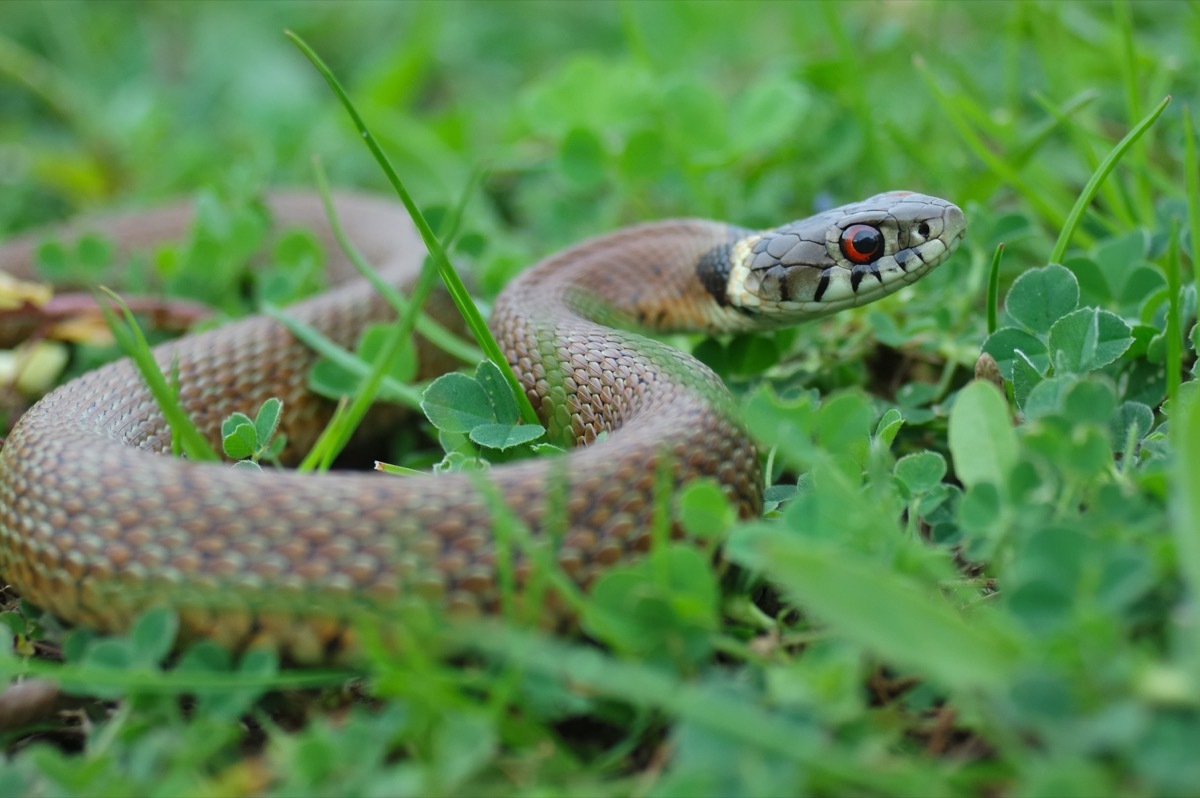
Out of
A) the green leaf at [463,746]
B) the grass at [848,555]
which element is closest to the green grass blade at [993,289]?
the grass at [848,555]

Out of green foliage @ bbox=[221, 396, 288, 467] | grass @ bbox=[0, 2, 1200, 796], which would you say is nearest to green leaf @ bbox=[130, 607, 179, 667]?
grass @ bbox=[0, 2, 1200, 796]

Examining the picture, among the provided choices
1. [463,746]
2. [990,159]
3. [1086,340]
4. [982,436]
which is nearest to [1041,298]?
[1086,340]

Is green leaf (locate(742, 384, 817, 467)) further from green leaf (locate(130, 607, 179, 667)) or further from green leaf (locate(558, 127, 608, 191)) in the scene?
green leaf (locate(558, 127, 608, 191))

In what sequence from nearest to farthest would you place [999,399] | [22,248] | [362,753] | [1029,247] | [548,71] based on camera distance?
1. [362,753]
2. [999,399]
3. [1029,247]
4. [22,248]
5. [548,71]

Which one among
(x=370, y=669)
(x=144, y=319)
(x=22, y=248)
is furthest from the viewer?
(x=22, y=248)

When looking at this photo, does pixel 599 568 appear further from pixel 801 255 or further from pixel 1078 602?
pixel 801 255

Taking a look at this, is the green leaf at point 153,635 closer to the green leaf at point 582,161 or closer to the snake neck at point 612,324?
the snake neck at point 612,324

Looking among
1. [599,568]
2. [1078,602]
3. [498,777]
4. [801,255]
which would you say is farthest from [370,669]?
[801,255]
